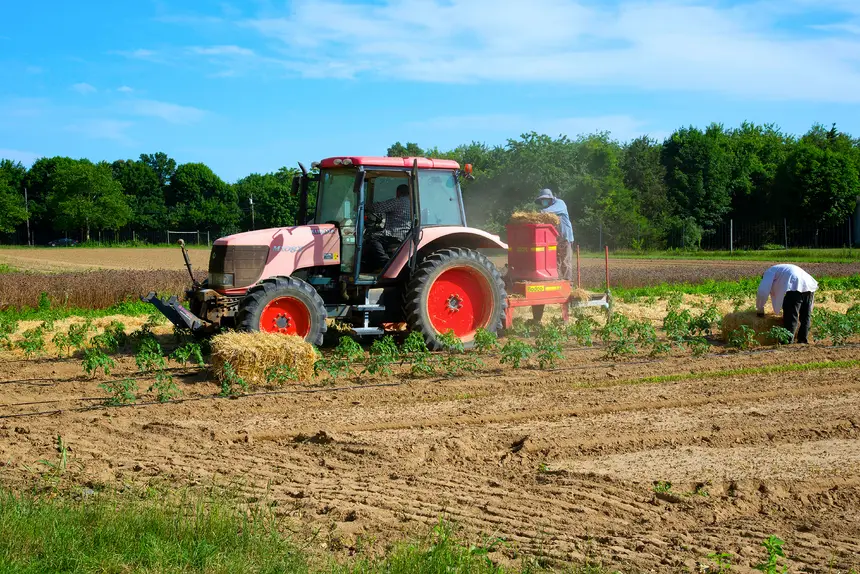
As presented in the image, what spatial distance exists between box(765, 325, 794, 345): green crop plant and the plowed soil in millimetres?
1687

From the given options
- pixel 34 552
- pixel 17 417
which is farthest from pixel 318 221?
pixel 34 552

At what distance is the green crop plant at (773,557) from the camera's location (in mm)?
3965

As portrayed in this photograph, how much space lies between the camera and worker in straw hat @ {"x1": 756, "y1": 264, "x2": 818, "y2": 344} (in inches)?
435

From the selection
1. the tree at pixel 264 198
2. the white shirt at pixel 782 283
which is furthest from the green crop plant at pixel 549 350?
the tree at pixel 264 198

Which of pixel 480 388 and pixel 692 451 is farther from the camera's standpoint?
pixel 480 388

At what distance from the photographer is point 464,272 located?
11.0m

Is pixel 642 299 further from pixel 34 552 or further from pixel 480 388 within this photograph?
pixel 34 552

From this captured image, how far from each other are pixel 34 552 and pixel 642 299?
15.7m

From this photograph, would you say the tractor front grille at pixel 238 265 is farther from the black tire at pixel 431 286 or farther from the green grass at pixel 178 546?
the green grass at pixel 178 546

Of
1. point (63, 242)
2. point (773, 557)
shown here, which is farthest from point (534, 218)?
point (63, 242)

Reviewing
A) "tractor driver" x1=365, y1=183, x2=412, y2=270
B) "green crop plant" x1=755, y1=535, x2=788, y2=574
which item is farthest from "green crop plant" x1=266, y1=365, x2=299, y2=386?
"green crop plant" x1=755, y1=535, x2=788, y2=574

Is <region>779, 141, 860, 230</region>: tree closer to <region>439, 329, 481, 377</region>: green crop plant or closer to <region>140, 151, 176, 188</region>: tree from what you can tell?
<region>439, 329, 481, 377</region>: green crop plant

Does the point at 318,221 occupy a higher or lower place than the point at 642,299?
higher

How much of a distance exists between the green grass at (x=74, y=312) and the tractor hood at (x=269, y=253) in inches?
242
